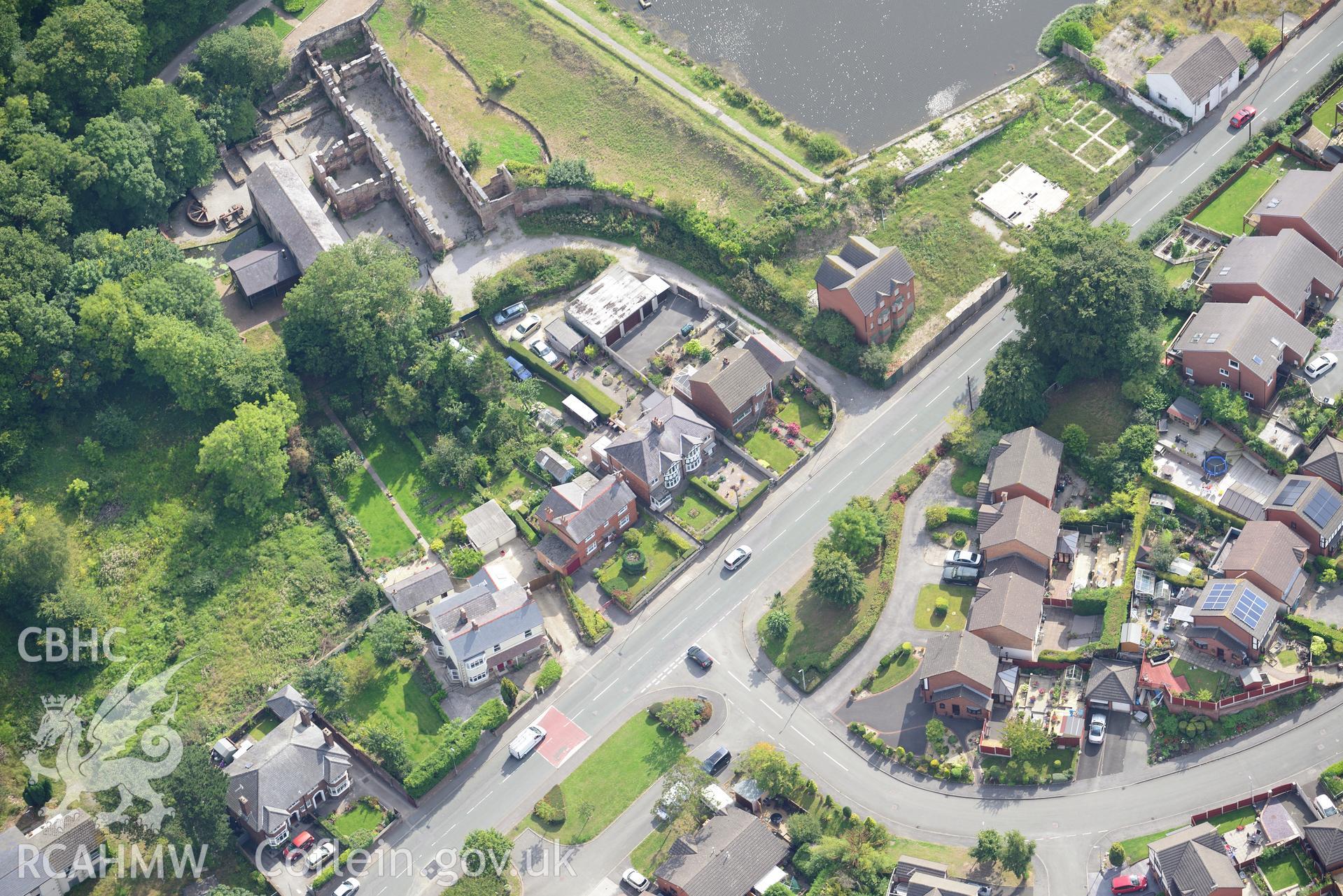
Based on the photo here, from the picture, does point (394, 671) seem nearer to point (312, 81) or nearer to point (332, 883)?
point (332, 883)

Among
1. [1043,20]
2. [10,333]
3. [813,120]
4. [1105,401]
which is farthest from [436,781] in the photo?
[1043,20]

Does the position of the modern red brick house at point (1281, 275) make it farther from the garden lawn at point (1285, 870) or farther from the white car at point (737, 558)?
the garden lawn at point (1285, 870)

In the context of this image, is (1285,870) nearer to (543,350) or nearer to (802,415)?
(802,415)

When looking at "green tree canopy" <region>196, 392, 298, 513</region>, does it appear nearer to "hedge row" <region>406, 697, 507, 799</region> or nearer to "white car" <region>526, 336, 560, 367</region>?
"white car" <region>526, 336, 560, 367</region>

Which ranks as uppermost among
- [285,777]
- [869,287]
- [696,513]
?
[869,287]

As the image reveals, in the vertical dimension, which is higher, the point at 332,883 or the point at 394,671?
the point at 394,671

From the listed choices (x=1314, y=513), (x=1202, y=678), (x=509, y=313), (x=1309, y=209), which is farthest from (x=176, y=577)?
(x=1309, y=209)
